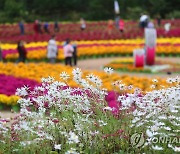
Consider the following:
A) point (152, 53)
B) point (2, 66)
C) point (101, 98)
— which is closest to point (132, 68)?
point (152, 53)

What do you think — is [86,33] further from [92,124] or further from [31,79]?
[92,124]

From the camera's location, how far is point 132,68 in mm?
18828

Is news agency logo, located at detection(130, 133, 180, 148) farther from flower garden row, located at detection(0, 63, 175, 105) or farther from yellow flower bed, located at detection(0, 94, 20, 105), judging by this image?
yellow flower bed, located at detection(0, 94, 20, 105)

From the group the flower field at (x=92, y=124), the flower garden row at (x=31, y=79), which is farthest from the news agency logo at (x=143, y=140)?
the flower garden row at (x=31, y=79)

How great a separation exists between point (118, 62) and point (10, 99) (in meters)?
10.3

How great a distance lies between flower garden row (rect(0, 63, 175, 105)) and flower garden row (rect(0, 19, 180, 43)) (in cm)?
1416

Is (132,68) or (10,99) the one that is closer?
(10,99)

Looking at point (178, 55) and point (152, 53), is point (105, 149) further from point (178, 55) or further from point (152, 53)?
point (178, 55)

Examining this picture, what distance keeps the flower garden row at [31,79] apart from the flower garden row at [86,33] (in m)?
14.2

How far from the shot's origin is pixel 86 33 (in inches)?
1385

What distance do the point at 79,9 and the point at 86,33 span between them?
70.1 feet

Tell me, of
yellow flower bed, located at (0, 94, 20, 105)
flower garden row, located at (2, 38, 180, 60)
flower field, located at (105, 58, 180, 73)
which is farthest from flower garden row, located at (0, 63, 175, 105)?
flower garden row, located at (2, 38, 180, 60)

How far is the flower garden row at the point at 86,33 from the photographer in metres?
31.1

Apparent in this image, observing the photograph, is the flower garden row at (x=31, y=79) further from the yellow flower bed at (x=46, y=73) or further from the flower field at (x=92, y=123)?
the flower field at (x=92, y=123)
